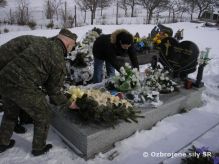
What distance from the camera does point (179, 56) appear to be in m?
6.02

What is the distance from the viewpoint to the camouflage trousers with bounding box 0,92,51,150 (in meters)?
3.37

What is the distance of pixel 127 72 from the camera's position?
16.2 feet

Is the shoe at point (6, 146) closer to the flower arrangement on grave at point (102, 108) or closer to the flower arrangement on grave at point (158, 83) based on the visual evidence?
the flower arrangement on grave at point (102, 108)

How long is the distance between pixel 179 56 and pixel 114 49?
171 cm

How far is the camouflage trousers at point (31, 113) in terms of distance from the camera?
3371mm

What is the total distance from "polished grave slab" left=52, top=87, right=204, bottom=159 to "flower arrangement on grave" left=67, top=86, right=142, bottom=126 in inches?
4.4

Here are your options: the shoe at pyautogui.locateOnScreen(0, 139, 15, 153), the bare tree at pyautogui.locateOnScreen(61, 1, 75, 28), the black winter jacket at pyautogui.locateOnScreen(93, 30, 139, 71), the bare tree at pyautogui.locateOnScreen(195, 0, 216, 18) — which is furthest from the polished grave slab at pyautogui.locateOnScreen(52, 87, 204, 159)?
the bare tree at pyautogui.locateOnScreen(195, 0, 216, 18)

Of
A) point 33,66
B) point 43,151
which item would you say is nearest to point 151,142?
point 43,151

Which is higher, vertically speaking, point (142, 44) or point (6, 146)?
point (142, 44)

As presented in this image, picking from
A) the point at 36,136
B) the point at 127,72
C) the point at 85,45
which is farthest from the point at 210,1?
the point at 36,136

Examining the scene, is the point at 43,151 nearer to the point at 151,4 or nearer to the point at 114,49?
the point at 114,49

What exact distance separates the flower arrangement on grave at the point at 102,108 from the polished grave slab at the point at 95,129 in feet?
0.37

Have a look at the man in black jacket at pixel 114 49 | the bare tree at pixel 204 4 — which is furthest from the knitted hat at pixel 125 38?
the bare tree at pixel 204 4

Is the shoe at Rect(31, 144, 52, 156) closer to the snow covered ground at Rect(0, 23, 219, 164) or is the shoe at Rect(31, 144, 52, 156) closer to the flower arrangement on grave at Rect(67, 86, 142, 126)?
the snow covered ground at Rect(0, 23, 219, 164)
